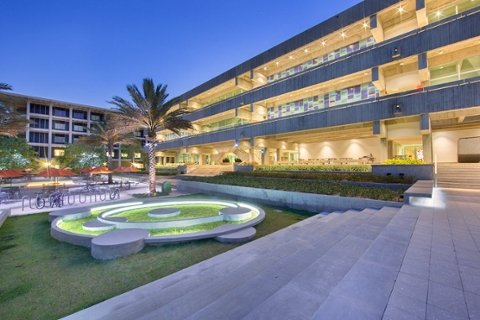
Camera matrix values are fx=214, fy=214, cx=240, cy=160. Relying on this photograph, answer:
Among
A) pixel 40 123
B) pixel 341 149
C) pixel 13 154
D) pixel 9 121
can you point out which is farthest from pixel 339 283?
pixel 40 123

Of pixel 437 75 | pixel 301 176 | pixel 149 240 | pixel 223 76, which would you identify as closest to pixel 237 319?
pixel 149 240

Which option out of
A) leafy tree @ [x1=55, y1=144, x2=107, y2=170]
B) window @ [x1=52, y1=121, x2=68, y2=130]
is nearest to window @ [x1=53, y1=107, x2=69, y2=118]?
window @ [x1=52, y1=121, x2=68, y2=130]

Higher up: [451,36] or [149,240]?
[451,36]

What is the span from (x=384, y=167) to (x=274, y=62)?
1868 centimetres

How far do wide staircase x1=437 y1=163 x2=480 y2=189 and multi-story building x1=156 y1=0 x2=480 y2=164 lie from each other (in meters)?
1.53

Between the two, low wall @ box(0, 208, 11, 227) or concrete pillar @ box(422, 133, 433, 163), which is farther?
concrete pillar @ box(422, 133, 433, 163)

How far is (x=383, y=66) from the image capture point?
17.8m

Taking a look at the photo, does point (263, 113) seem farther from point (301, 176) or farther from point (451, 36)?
point (451, 36)

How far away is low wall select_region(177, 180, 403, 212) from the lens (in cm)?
975

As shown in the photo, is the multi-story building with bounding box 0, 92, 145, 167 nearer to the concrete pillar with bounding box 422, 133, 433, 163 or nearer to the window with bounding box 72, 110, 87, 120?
the window with bounding box 72, 110, 87, 120

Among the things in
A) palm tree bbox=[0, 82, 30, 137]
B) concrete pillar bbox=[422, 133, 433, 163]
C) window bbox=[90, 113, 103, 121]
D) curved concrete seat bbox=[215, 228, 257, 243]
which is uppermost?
window bbox=[90, 113, 103, 121]

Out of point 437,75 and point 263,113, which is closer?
point 437,75

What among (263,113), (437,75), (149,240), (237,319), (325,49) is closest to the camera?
(237,319)

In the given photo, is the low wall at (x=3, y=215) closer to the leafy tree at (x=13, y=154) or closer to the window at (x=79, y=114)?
the leafy tree at (x=13, y=154)
